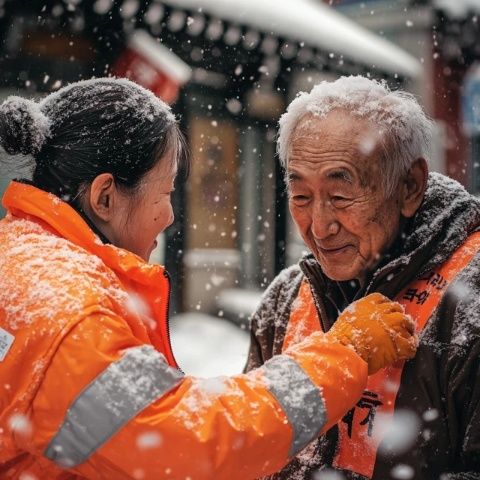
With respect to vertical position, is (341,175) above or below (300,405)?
above

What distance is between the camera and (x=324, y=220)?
6.97 feet

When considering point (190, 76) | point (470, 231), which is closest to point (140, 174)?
point (470, 231)

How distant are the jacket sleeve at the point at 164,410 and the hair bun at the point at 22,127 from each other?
0.67 m

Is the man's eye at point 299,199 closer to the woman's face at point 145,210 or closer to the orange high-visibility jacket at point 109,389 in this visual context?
the woman's face at point 145,210

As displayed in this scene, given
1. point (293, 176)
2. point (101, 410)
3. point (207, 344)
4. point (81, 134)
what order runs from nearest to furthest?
point (101, 410) → point (81, 134) → point (293, 176) → point (207, 344)

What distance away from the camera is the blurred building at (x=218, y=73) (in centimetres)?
754

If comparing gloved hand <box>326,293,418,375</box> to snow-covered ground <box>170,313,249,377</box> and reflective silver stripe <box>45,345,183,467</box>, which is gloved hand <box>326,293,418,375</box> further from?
snow-covered ground <box>170,313,249,377</box>

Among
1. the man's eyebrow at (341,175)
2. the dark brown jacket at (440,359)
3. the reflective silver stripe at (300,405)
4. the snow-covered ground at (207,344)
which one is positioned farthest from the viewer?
the snow-covered ground at (207,344)

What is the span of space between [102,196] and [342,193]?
77cm

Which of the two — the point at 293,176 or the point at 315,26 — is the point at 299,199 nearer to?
the point at 293,176

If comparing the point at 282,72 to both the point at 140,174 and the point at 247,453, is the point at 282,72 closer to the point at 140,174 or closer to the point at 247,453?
the point at 140,174

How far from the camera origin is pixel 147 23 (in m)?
7.59

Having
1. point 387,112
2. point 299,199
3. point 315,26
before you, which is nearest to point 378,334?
point 299,199

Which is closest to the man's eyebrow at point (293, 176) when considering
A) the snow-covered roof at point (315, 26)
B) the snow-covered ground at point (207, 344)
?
the snow-covered ground at point (207, 344)
